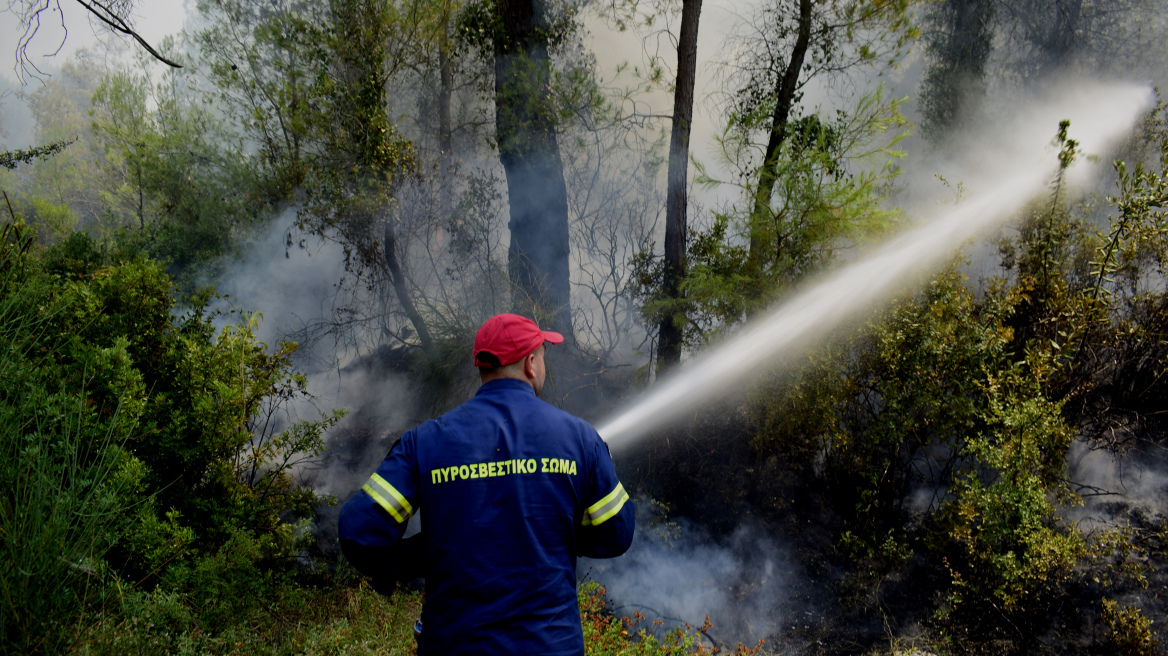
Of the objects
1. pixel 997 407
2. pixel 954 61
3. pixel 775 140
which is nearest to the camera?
pixel 997 407

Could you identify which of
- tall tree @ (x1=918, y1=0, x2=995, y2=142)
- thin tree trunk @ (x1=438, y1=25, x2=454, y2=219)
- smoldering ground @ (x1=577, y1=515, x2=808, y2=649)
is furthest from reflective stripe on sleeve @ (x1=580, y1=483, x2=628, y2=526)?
tall tree @ (x1=918, y1=0, x2=995, y2=142)

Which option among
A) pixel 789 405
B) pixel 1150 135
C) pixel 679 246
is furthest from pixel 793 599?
pixel 1150 135

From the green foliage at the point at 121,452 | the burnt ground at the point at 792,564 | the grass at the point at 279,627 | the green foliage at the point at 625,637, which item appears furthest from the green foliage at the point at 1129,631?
the green foliage at the point at 121,452

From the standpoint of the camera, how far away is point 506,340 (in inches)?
81.6

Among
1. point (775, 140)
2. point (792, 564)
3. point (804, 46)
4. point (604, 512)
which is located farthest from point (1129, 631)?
point (804, 46)

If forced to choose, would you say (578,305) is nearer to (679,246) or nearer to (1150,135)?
(679,246)

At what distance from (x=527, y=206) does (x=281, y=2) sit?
5.89 meters

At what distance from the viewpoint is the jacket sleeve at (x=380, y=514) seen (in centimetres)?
171

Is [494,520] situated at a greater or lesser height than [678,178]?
lesser

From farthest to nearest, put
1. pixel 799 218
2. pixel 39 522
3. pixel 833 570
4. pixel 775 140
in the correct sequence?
pixel 775 140, pixel 799 218, pixel 833 570, pixel 39 522

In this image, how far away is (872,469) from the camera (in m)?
5.42

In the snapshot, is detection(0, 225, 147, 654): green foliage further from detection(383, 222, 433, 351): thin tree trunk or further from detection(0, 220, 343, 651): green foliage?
detection(383, 222, 433, 351): thin tree trunk

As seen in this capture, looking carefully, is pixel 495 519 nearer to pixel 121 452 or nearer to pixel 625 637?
pixel 121 452

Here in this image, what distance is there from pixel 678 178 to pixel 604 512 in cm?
592
